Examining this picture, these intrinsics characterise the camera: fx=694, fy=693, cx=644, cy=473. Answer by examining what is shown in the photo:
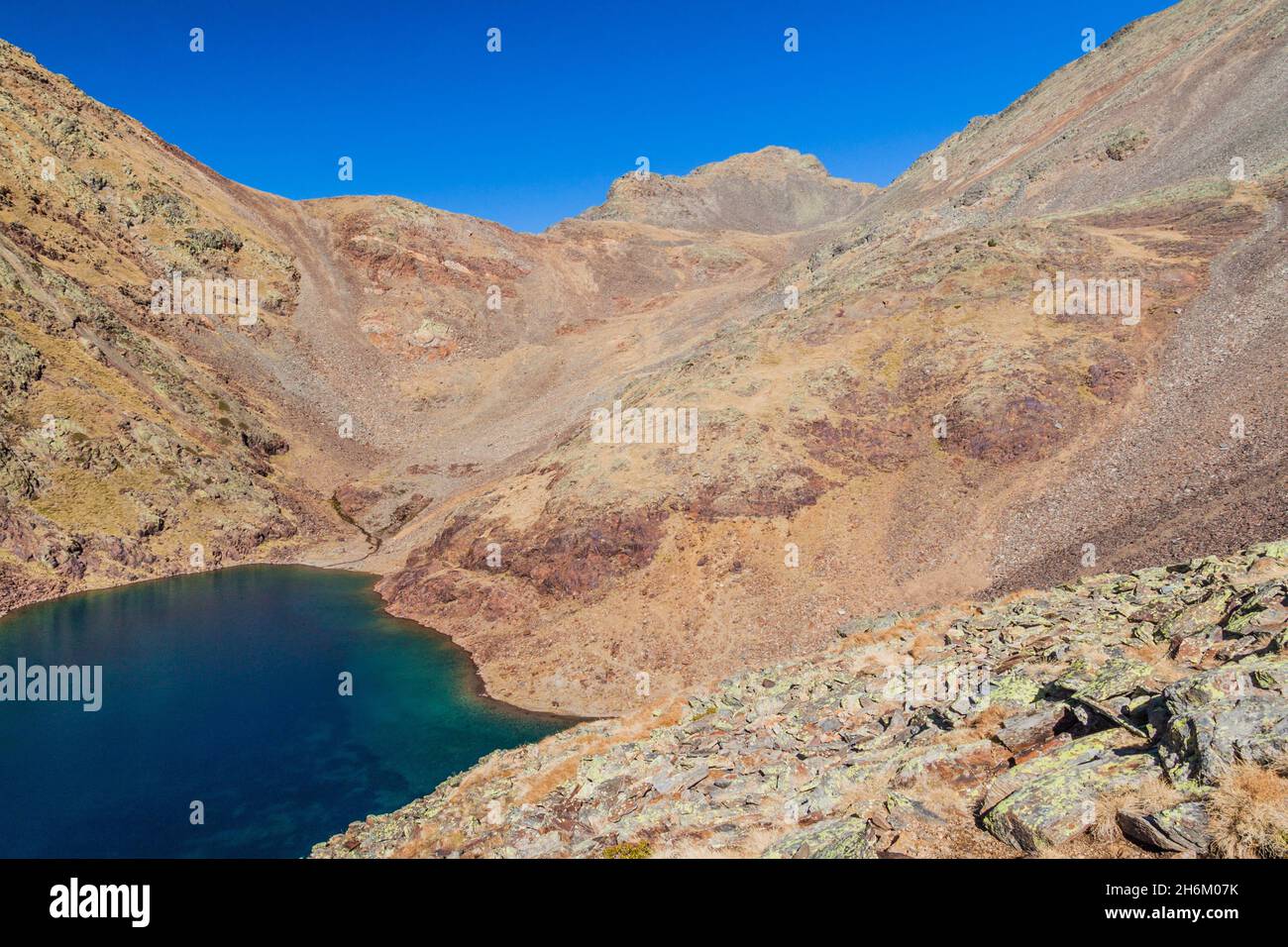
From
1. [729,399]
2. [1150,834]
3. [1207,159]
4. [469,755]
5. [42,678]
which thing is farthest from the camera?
[1207,159]

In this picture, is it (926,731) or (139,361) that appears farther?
(139,361)

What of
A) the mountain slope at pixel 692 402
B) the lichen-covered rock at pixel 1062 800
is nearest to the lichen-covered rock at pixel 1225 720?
the lichen-covered rock at pixel 1062 800

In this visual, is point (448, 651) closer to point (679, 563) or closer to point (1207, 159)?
point (679, 563)

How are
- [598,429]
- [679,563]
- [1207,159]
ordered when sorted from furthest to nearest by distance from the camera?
[1207,159] → [598,429] → [679,563]

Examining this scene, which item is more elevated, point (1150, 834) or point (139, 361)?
point (139, 361)

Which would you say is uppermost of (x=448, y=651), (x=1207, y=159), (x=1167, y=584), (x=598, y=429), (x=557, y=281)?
Answer: (x=557, y=281)
